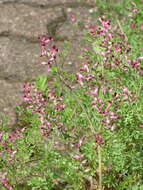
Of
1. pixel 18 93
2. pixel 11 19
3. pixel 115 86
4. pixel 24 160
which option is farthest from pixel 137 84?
pixel 11 19

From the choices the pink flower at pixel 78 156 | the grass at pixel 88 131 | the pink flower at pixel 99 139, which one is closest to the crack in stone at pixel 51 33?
the grass at pixel 88 131

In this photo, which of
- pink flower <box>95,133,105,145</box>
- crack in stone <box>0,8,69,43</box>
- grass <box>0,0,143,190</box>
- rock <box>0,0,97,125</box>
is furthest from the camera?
→ crack in stone <box>0,8,69,43</box>

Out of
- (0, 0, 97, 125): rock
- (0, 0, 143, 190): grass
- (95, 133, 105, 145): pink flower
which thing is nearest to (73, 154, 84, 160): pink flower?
(0, 0, 143, 190): grass

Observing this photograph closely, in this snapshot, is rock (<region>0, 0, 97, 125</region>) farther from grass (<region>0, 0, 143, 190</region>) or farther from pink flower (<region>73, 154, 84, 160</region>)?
pink flower (<region>73, 154, 84, 160</region>)

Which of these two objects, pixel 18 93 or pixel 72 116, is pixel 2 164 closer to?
pixel 72 116

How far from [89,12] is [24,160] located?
90.6 inches

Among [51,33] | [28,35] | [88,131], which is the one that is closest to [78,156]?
[88,131]

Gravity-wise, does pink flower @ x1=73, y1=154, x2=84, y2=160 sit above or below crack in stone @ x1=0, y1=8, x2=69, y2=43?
below

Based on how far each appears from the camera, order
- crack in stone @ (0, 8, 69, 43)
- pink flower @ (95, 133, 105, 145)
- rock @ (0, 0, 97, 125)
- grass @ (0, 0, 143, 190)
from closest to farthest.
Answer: pink flower @ (95, 133, 105, 145) < grass @ (0, 0, 143, 190) < rock @ (0, 0, 97, 125) < crack in stone @ (0, 8, 69, 43)

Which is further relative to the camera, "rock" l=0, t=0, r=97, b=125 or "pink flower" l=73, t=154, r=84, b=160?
"rock" l=0, t=0, r=97, b=125

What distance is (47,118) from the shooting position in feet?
7.29

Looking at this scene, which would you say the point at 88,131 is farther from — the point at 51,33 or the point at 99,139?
the point at 51,33

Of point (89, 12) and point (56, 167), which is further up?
point (89, 12)

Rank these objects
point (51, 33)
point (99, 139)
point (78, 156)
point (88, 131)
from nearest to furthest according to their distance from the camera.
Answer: point (99, 139) → point (78, 156) → point (88, 131) → point (51, 33)
